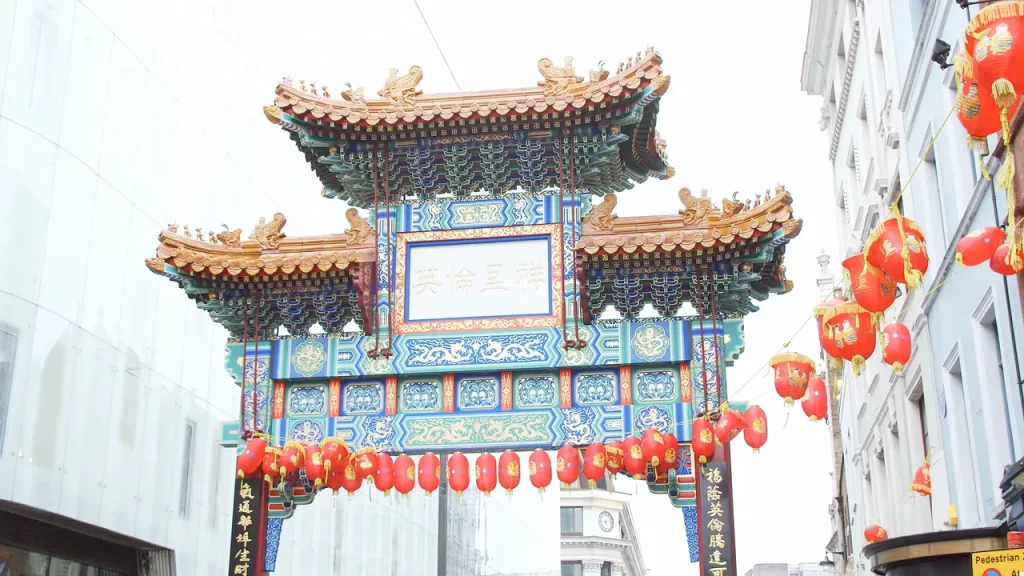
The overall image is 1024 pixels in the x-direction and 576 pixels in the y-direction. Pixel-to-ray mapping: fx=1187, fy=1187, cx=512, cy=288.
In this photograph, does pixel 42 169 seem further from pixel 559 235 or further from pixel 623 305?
pixel 623 305

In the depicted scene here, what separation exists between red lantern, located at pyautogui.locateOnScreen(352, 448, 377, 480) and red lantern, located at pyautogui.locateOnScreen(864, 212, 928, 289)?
6041 mm

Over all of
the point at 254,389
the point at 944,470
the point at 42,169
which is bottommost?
the point at 944,470

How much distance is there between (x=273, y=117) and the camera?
14.1 metres

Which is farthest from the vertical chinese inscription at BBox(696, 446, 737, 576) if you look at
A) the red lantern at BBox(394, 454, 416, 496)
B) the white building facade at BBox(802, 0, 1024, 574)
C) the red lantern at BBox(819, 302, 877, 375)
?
the red lantern at BBox(394, 454, 416, 496)

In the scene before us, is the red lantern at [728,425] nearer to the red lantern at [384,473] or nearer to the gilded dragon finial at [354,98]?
the red lantern at [384,473]

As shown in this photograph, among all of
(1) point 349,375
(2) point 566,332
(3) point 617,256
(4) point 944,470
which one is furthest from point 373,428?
(4) point 944,470

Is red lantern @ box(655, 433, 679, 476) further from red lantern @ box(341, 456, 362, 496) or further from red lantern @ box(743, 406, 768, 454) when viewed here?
red lantern @ box(341, 456, 362, 496)

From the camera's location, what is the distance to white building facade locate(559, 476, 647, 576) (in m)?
54.6

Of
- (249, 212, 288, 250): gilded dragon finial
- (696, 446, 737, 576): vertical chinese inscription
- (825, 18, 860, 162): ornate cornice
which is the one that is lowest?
(696, 446, 737, 576): vertical chinese inscription

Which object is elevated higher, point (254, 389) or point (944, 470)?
point (254, 389)

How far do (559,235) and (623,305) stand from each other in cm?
114

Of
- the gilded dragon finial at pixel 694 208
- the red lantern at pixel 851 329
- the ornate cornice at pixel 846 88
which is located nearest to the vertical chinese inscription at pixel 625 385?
the gilded dragon finial at pixel 694 208

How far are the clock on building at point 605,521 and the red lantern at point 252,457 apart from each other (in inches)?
1725

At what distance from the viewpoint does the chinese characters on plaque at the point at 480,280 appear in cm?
1398
